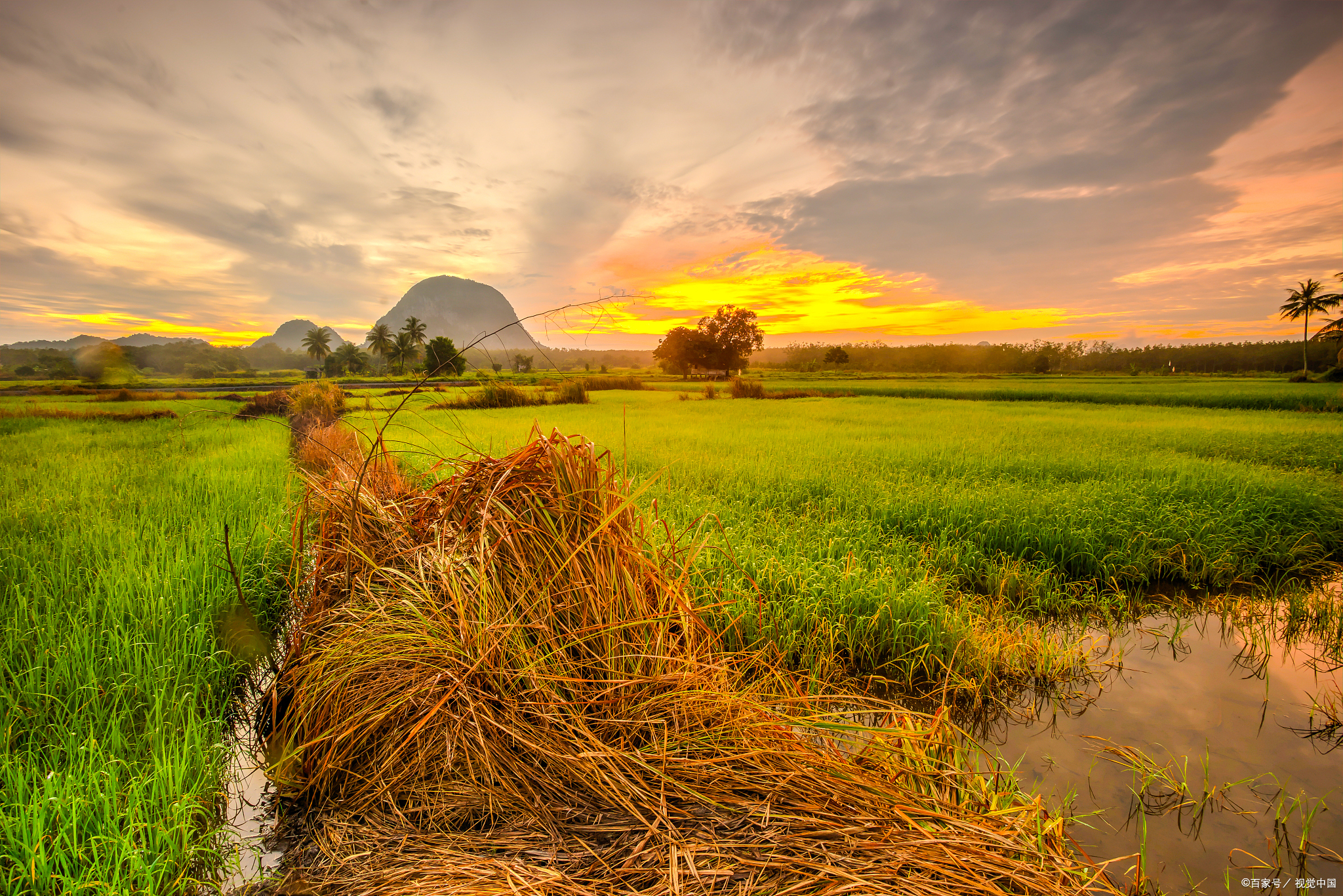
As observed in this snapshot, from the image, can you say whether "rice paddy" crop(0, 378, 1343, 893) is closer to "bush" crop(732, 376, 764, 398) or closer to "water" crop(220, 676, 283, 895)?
"water" crop(220, 676, 283, 895)

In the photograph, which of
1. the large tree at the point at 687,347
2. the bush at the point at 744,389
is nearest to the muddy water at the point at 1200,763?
the large tree at the point at 687,347

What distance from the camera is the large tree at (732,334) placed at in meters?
18.5

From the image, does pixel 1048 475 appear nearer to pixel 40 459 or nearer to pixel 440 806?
pixel 440 806

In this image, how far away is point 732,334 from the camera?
1922cm

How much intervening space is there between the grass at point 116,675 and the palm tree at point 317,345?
64.7 ft

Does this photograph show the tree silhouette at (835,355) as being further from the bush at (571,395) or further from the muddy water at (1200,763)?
the muddy water at (1200,763)

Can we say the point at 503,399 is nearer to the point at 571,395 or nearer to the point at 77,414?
the point at 571,395

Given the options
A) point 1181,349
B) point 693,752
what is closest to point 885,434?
point 693,752

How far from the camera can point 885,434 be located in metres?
14.3

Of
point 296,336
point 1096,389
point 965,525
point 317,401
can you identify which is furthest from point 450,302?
point 965,525

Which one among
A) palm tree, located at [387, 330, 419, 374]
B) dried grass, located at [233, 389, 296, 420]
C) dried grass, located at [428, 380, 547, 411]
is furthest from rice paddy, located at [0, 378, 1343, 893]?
dried grass, located at [428, 380, 547, 411]

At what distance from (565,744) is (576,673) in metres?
0.37

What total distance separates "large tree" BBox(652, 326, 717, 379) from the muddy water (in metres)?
16.4

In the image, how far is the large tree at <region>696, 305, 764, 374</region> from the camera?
1847cm
